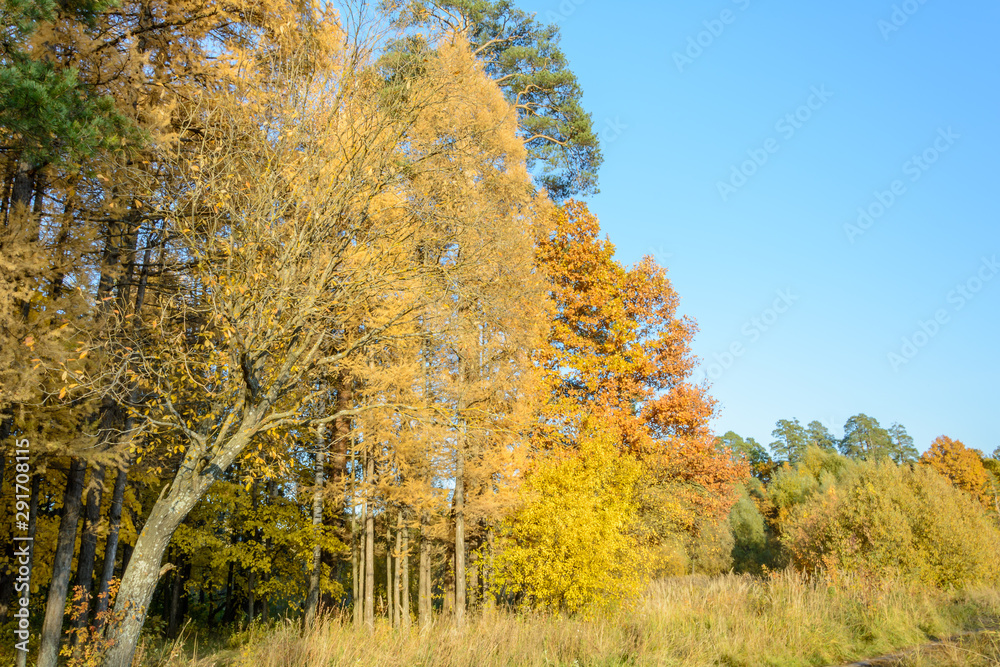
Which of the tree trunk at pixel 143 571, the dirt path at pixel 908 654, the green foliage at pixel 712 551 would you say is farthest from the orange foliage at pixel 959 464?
the tree trunk at pixel 143 571

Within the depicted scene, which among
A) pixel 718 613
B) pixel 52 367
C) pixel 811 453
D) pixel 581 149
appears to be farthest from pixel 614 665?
pixel 811 453

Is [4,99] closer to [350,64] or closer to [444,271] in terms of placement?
[350,64]

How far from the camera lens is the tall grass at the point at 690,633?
6.50 meters

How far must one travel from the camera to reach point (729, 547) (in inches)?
1464

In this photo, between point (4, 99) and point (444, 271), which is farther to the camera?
point (444, 271)

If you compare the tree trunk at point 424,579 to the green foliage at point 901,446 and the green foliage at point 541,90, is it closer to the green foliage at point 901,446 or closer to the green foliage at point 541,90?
the green foliage at point 541,90

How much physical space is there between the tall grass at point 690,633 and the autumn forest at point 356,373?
0.23 ft

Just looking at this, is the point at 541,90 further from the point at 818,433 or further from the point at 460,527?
the point at 818,433

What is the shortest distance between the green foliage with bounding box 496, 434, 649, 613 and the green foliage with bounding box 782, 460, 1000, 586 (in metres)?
6.74

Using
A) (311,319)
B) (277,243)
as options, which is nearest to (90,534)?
(311,319)

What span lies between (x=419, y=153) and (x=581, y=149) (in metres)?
10.5

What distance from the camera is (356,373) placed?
1193cm

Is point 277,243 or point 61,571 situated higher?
point 277,243

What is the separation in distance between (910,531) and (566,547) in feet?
40.8
